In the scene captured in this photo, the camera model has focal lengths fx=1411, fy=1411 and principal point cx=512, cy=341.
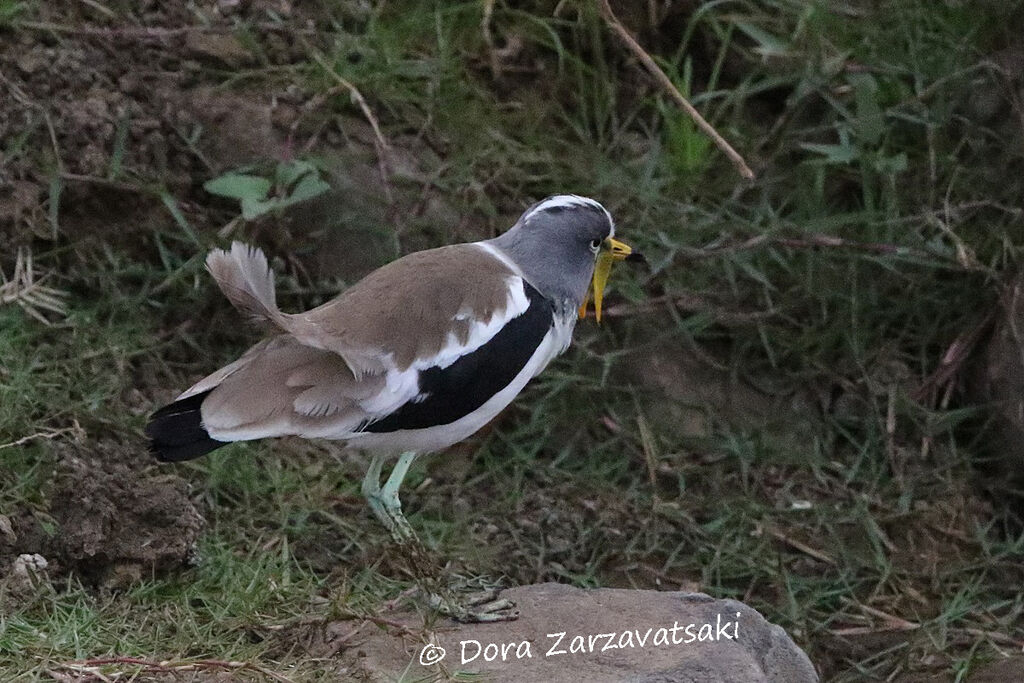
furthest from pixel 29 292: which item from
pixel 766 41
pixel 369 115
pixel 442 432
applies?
pixel 766 41

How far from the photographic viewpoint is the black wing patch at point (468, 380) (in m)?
3.28

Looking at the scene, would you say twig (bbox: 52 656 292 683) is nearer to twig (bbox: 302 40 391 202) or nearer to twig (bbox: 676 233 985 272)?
twig (bbox: 302 40 391 202)

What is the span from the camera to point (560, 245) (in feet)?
11.9

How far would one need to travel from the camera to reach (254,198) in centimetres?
Answer: 440

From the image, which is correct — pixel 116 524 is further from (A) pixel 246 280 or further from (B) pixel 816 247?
(B) pixel 816 247

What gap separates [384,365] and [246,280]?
368 millimetres

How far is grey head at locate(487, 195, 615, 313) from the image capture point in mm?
3602

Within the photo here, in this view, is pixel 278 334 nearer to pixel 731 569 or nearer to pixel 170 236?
pixel 170 236

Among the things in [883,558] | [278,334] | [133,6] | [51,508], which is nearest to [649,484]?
[883,558]

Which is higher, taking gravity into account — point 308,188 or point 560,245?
point 560,245

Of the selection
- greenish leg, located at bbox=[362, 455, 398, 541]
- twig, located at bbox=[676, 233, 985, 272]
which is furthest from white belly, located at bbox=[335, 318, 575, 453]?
twig, located at bbox=[676, 233, 985, 272]

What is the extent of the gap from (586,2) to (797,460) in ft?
5.64

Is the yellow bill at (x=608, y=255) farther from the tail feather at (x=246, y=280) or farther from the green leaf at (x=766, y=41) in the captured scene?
the green leaf at (x=766, y=41)

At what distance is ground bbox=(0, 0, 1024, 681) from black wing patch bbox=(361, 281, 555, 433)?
1.84 feet
